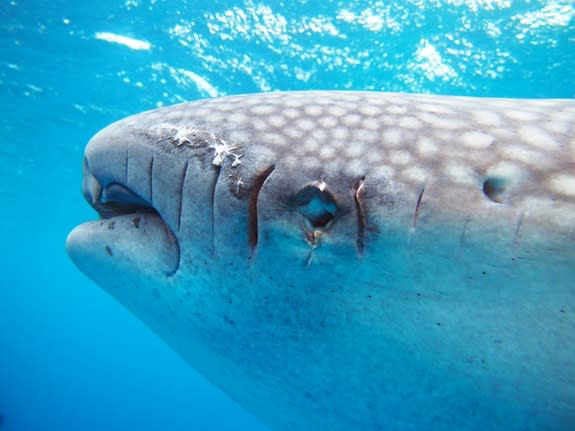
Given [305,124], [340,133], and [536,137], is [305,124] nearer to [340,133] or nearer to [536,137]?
[340,133]

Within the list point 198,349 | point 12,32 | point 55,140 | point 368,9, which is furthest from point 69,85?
point 198,349

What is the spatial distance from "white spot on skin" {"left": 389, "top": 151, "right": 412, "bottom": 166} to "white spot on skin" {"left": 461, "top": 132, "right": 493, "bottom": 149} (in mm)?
194

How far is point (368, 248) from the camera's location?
1.17 meters

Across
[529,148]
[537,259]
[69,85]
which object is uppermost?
[529,148]

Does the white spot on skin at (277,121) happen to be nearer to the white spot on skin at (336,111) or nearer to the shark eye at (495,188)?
the white spot on skin at (336,111)

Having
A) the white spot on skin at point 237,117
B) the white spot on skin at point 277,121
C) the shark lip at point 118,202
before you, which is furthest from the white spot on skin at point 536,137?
the shark lip at point 118,202

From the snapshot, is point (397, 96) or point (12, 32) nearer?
point (397, 96)

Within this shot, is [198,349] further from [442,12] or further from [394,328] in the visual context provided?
[442,12]

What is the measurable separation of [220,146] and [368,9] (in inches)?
418

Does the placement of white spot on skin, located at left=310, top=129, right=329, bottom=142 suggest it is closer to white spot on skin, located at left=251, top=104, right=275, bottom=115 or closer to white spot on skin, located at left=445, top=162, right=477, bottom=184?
white spot on skin, located at left=251, top=104, right=275, bottom=115

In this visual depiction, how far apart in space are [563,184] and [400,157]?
17.6 inches

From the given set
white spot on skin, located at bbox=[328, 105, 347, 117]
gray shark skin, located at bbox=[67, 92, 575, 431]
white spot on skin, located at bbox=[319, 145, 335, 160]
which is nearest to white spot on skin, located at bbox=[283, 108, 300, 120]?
gray shark skin, located at bbox=[67, 92, 575, 431]

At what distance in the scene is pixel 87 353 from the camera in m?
58.2

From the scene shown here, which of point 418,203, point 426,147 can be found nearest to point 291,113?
point 426,147
